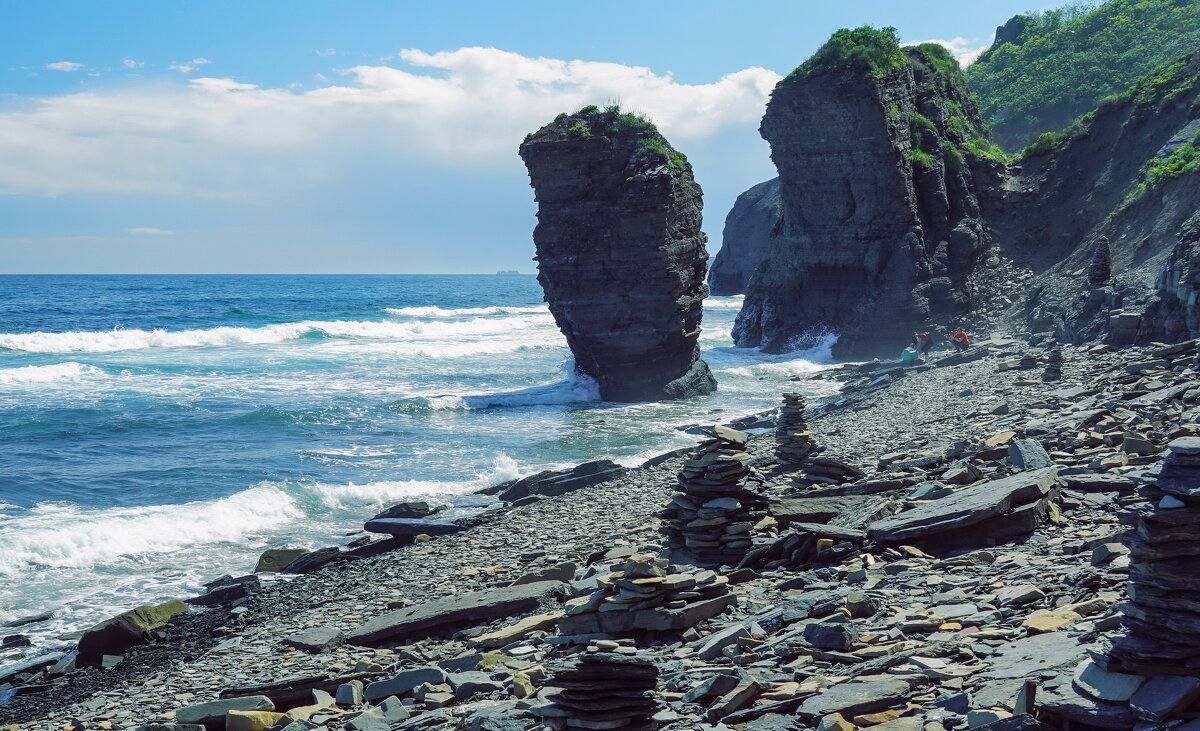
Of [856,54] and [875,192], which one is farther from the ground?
[856,54]

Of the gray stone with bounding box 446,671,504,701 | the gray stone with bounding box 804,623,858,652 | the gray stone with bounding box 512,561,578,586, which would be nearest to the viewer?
the gray stone with bounding box 804,623,858,652

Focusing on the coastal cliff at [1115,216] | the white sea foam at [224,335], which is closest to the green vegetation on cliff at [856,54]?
the coastal cliff at [1115,216]

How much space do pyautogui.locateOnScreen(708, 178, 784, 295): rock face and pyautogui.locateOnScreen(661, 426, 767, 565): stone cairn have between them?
69.6 m

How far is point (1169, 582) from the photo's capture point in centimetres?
536

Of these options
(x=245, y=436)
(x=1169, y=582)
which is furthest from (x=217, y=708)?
(x=245, y=436)

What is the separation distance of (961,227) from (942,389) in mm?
19659

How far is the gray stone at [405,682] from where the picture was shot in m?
8.59

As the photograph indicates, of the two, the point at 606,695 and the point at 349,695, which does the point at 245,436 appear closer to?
the point at 349,695

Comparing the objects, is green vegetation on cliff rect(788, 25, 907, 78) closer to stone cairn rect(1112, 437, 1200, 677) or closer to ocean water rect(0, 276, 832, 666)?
ocean water rect(0, 276, 832, 666)

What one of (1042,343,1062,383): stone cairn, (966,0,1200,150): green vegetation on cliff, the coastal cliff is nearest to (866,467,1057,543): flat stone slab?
(1042,343,1062,383): stone cairn

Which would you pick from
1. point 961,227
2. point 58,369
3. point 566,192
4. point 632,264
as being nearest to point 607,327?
point 632,264

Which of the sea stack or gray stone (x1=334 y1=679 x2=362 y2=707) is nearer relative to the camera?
gray stone (x1=334 y1=679 x2=362 y2=707)

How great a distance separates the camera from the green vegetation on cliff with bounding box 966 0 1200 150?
189 feet

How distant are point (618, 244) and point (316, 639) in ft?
76.7
